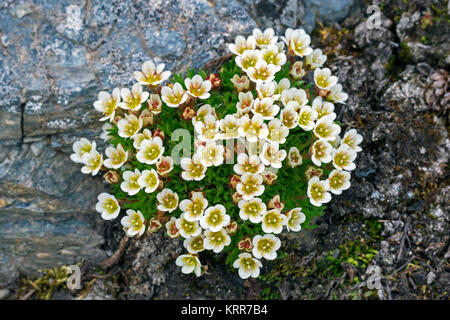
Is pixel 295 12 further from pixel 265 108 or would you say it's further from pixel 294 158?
pixel 294 158

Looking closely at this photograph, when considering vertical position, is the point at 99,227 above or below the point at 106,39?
below

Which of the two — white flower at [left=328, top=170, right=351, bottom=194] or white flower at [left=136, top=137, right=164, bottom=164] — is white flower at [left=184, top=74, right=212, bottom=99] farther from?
white flower at [left=328, top=170, right=351, bottom=194]

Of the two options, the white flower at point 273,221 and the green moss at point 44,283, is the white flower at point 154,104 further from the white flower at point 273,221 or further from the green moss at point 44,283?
the green moss at point 44,283

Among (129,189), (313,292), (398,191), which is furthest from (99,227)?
(398,191)

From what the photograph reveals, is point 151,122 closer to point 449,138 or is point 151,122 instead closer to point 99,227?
point 99,227

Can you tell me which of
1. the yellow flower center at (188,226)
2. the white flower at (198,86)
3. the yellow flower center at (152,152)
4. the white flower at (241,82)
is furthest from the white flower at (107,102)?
the yellow flower center at (188,226)
